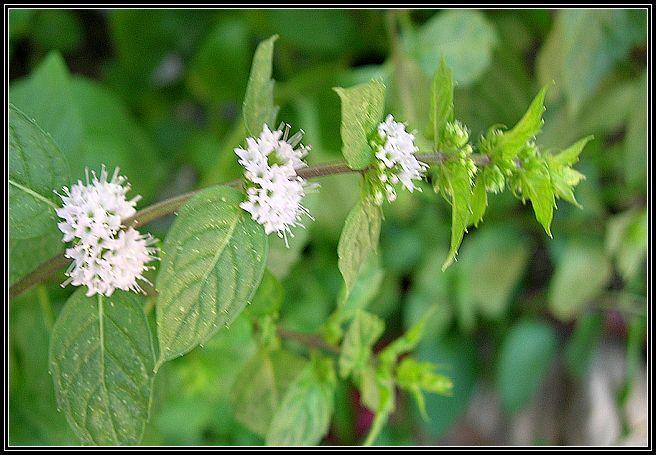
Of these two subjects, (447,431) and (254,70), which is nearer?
(254,70)

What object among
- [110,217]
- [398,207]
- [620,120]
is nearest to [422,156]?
[110,217]

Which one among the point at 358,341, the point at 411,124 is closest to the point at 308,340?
the point at 358,341

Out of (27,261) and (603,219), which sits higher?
(603,219)

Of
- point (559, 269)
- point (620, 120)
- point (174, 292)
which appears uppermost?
point (620, 120)

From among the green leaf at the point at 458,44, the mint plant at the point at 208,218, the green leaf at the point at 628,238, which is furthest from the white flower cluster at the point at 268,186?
the green leaf at the point at 628,238

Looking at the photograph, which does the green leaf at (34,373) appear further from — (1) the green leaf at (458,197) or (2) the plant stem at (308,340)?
(1) the green leaf at (458,197)

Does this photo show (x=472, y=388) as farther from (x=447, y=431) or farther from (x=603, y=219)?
(x=603, y=219)

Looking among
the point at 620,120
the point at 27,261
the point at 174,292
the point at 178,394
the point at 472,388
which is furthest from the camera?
the point at 472,388

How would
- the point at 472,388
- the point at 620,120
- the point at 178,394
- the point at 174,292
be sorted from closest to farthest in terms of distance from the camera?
the point at 174,292
the point at 178,394
the point at 620,120
the point at 472,388
